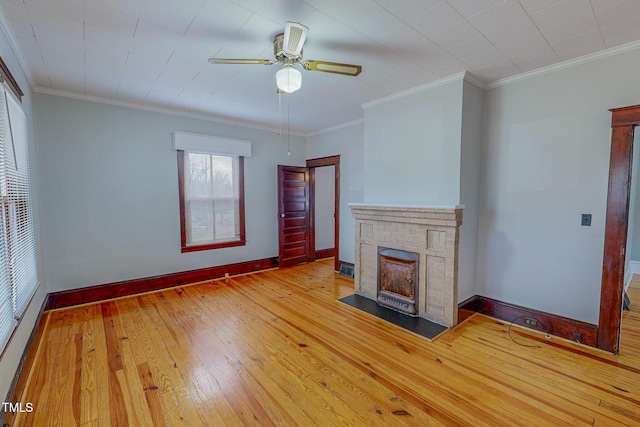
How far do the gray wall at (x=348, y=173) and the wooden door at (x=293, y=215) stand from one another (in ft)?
2.80

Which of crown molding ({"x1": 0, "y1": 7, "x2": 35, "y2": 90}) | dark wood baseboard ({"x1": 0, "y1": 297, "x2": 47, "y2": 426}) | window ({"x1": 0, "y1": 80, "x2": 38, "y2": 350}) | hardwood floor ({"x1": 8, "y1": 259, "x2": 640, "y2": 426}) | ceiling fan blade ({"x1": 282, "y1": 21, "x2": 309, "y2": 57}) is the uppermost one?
crown molding ({"x1": 0, "y1": 7, "x2": 35, "y2": 90})

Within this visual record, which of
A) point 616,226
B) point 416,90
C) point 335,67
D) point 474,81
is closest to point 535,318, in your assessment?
point 616,226

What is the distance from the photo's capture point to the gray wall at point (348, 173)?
4.73m

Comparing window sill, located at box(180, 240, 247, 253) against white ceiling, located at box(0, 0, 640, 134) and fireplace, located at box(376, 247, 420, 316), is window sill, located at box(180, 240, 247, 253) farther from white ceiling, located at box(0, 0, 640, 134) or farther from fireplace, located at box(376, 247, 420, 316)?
fireplace, located at box(376, 247, 420, 316)

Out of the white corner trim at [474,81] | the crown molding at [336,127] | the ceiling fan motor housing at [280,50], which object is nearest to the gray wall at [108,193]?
the crown molding at [336,127]

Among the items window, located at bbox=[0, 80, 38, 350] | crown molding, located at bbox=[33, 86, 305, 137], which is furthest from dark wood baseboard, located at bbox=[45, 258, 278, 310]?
crown molding, located at bbox=[33, 86, 305, 137]

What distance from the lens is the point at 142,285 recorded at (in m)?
3.99

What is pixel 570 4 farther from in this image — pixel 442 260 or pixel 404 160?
pixel 442 260

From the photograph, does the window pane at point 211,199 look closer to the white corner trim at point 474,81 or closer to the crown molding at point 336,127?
the crown molding at point 336,127

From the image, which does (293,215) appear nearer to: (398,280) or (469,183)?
(398,280)

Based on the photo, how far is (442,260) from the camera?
2.99 metres

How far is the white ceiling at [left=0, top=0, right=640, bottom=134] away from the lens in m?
1.85

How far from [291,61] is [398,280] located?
2579mm

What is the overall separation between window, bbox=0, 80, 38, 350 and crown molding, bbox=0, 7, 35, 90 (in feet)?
1.40
